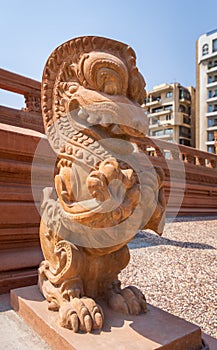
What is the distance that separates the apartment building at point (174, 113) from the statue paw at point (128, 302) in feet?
94.8

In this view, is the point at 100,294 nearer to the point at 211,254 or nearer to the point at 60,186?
the point at 60,186

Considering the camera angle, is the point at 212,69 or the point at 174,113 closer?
the point at 212,69

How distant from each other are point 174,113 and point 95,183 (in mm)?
30398

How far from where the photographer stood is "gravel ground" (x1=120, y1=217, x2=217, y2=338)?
1.82 meters

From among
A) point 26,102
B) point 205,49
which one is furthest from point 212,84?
point 26,102

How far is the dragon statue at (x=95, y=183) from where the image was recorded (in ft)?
3.56

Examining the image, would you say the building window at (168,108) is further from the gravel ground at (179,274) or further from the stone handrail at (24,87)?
the gravel ground at (179,274)

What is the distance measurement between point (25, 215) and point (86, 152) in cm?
125

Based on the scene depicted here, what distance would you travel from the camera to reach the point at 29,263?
78.3 inches

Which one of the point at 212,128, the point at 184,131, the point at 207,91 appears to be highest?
the point at 207,91

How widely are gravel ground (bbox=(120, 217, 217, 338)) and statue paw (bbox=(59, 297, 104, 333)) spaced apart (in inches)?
32.0

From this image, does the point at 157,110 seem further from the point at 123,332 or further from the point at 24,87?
the point at 123,332

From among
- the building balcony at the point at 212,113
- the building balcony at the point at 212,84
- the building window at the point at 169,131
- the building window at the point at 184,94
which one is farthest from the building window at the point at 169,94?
the building balcony at the point at 212,113

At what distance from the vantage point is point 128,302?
126 centimetres
